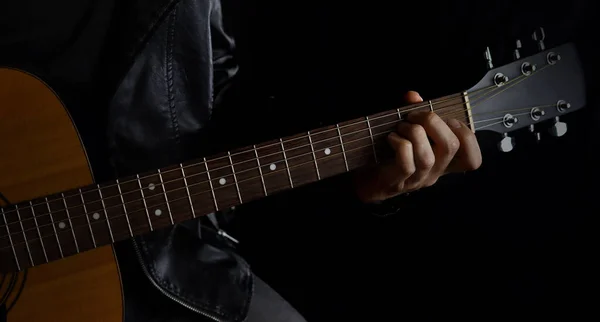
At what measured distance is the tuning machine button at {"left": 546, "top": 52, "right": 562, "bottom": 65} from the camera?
3.17ft

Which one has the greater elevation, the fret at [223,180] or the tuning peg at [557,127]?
the fret at [223,180]

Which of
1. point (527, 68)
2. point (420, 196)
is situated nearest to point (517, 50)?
point (527, 68)

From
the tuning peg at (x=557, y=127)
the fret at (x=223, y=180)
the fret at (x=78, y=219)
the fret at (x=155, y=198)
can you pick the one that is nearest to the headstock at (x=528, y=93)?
the tuning peg at (x=557, y=127)

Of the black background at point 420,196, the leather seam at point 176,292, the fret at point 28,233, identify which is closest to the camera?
the fret at point 28,233

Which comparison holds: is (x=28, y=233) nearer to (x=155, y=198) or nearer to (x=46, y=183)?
(x=46, y=183)

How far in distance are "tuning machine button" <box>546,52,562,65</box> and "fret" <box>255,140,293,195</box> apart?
45 centimetres

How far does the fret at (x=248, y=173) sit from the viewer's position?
2.90 ft

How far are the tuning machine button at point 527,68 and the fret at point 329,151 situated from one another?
31 centimetres

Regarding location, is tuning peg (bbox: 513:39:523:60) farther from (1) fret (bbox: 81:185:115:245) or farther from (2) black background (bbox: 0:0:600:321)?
(1) fret (bbox: 81:185:115:245)

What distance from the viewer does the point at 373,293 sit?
1391 millimetres

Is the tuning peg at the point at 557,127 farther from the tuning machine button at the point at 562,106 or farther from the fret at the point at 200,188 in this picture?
the fret at the point at 200,188

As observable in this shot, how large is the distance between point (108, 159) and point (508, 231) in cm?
82

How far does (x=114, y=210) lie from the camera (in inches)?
34.0

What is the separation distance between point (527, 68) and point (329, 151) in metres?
0.34
